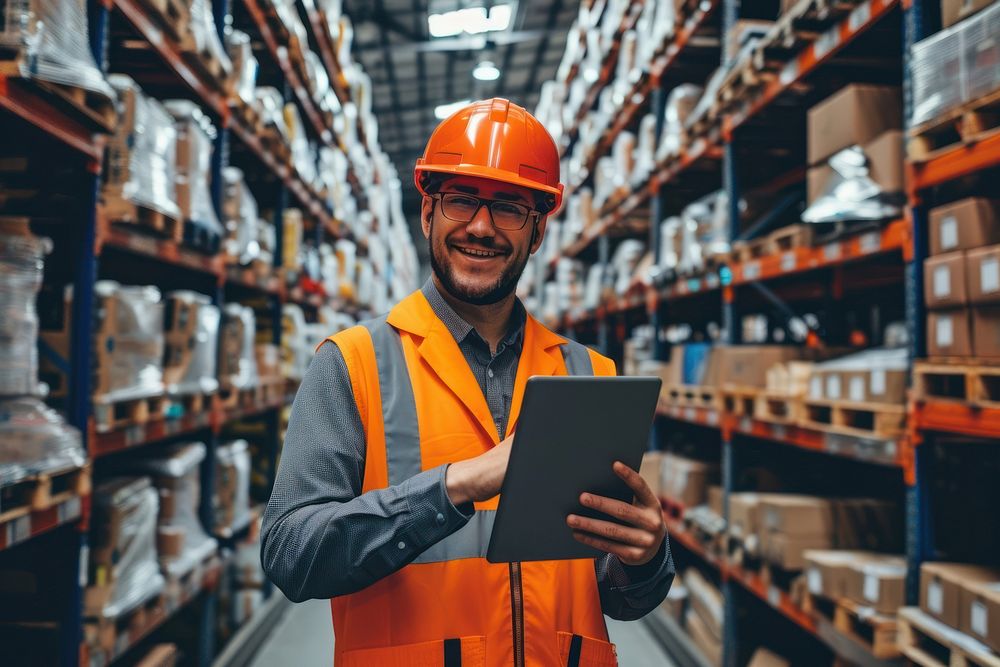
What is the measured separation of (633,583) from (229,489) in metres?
3.66

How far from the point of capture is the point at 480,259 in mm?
1750

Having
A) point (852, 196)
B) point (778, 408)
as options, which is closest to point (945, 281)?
point (852, 196)

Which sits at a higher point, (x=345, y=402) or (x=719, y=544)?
(x=345, y=402)

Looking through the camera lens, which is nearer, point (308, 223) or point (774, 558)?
point (774, 558)

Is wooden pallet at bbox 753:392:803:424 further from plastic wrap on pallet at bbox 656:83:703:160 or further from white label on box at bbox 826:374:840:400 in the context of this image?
plastic wrap on pallet at bbox 656:83:703:160

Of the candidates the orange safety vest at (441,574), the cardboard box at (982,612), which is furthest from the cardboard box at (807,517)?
the orange safety vest at (441,574)

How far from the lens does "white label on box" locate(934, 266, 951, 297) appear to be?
2541mm

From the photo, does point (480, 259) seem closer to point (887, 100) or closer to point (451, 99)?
point (887, 100)

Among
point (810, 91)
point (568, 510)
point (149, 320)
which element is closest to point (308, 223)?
point (149, 320)

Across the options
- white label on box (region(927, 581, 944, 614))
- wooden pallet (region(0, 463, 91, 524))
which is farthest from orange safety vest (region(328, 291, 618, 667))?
white label on box (region(927, 581, 944, 614))

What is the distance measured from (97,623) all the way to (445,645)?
7.07 feet

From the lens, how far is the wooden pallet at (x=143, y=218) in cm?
296

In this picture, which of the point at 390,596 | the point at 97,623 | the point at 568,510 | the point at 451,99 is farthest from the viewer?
the point at 451,99

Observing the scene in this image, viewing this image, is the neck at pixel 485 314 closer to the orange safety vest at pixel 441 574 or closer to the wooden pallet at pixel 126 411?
the orange safety vest at pixel 441 574
